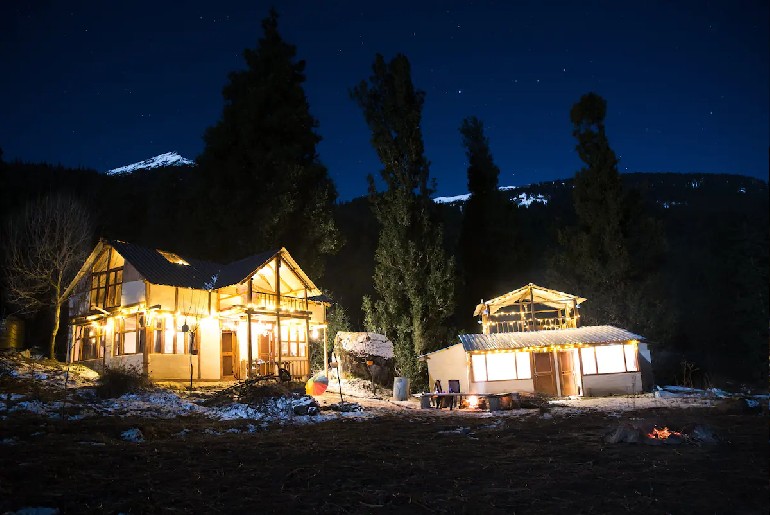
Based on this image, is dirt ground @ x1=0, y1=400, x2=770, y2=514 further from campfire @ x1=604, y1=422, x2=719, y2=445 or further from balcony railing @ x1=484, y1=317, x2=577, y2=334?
balcony railing @ x1=484, y1=317, x2=577, y2=334

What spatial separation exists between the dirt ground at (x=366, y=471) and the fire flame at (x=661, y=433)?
66cm

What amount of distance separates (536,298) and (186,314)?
16.2 m

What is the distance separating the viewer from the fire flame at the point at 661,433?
10.1 metres

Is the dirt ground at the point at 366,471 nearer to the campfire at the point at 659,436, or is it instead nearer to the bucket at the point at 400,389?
the campfire at the point at 659,436

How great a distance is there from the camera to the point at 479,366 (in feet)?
79.4

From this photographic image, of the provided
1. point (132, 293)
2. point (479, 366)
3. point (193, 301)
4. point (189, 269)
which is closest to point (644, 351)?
point (479, 366)

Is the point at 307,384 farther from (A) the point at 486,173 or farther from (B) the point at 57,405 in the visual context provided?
(A) the point at 486,173

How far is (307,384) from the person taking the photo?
2178 cm

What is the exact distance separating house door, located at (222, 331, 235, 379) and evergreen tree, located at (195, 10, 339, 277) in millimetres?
6989

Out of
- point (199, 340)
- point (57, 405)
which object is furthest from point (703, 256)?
point (57, 405)

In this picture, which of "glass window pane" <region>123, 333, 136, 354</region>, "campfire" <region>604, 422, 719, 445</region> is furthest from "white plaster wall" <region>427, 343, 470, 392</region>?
"campfire" <region>604, 422, 719, 445</region>

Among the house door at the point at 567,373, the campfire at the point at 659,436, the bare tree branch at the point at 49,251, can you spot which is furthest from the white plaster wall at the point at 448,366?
the bare tree branch at the point at 49,251

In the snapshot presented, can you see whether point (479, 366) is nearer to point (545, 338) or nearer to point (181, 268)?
point (545, 338)

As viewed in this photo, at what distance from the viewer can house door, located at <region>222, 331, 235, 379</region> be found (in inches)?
975
